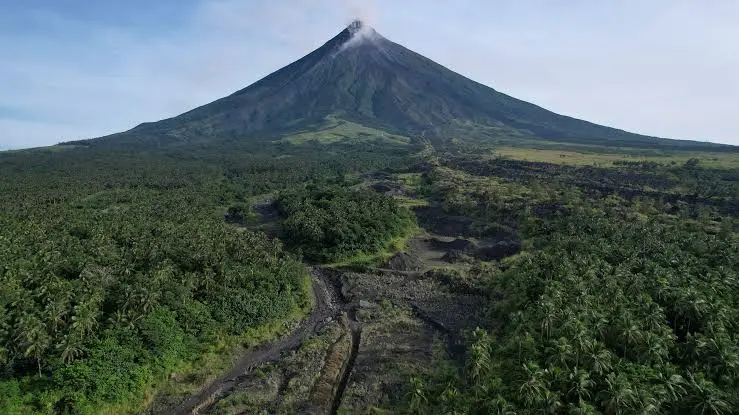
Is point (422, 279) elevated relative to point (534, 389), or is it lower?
lower

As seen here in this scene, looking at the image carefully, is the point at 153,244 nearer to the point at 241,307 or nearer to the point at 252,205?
the point at 241,307

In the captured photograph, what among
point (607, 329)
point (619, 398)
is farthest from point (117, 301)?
point (607, 329)

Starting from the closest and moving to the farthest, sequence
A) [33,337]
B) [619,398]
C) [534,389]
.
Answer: [619,398], [534,389], [33,337]

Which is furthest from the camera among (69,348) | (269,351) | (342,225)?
(342,225)

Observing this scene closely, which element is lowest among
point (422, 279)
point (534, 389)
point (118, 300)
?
point (422, 279)

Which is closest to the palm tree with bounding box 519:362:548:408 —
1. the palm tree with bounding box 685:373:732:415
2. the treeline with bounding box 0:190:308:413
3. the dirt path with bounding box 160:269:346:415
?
the palm tree with bounding box 685:373:732:415

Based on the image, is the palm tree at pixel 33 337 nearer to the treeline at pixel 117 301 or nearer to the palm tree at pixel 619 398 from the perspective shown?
the treeline at pixel 117 301

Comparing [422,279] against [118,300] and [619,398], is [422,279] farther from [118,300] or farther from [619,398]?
[619,398]
